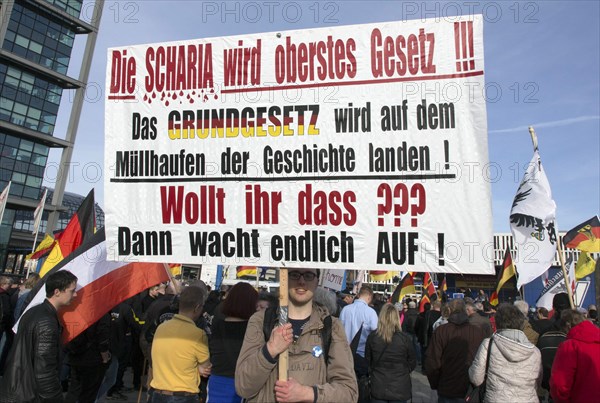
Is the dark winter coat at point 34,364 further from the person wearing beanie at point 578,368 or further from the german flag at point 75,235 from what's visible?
the person wearing beanie at point 578,368

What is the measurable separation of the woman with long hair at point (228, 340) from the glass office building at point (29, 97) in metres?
33.6

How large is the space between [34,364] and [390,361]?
392 cm

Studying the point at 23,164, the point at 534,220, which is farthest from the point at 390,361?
the point at 23,164

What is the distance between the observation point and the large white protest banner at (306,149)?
9.97ft

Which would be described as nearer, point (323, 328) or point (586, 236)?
point (323, 328)

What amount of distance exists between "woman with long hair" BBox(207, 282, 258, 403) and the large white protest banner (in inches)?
40.6

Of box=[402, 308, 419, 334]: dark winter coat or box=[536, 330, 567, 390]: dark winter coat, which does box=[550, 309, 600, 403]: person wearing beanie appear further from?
box=[402, 308, 419, 334]: dark winter coat

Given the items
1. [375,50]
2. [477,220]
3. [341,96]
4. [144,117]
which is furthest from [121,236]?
[477,220]

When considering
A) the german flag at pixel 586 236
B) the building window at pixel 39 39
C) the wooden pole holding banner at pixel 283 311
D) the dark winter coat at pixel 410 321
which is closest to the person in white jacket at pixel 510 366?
the wooden pole holding banner at pixel 283 311

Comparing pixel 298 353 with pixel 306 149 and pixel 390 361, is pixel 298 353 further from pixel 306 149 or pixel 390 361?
pixel 390 361

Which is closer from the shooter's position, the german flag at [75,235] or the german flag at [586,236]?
the german flag at [75,235]

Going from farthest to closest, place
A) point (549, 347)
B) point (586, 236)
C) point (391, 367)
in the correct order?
point (586, 236), point (391, 367), point (549, 347)

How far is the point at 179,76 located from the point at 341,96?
1302 mm

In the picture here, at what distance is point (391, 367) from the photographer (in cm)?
578
